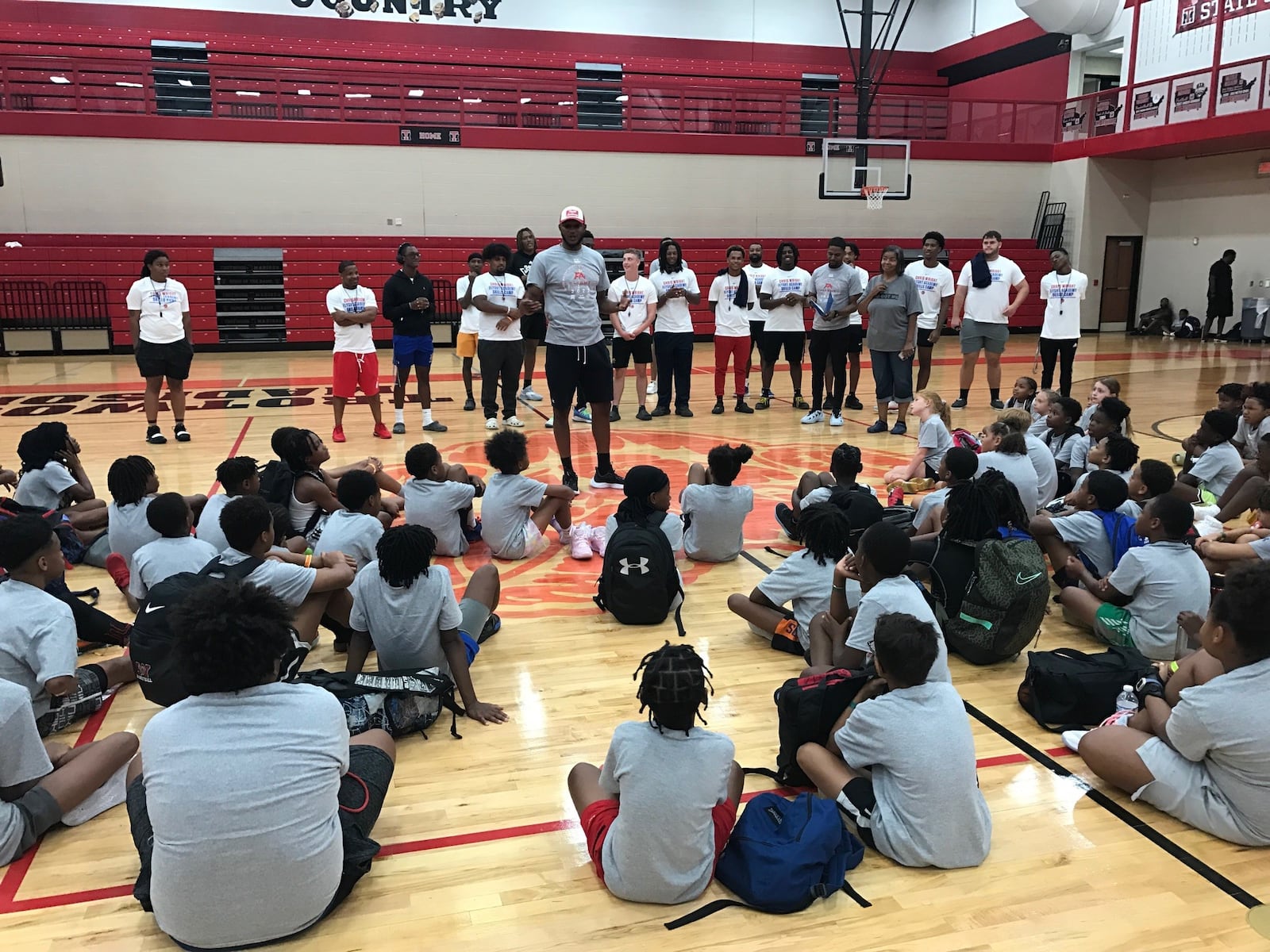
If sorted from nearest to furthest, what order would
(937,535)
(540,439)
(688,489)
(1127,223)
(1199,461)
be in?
1. (937,535)
2. (688,489)
3. (1199,461)
4. (540,439)
5. (1127,223)

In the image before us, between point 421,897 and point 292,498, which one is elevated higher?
point 292,498

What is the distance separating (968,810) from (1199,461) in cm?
419

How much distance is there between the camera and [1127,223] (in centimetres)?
1997

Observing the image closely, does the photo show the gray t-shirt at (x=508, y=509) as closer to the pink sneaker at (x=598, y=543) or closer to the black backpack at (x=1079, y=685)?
the pink sneaker at (x=598, y=543)

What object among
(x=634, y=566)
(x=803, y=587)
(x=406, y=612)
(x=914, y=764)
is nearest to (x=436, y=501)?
(x=634, y=566)

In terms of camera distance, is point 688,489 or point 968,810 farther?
point 688,489

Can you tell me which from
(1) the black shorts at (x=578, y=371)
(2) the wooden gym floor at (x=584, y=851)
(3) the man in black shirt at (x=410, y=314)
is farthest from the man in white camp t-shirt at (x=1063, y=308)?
(3) the man in black shirt at (x=410, y=314)

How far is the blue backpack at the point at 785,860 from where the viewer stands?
2.56 m

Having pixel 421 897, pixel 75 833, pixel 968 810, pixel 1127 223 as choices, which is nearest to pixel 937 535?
pixel 968 810

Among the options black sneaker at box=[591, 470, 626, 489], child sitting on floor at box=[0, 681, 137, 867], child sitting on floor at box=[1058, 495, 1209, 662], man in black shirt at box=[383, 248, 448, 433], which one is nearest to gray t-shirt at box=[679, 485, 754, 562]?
black sneaker at box=[591, 470, 626, 489]

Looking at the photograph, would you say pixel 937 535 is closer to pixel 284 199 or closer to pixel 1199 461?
pixel 1199 461

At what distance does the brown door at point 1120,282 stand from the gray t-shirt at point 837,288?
531 inches

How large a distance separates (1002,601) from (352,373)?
20.0 feet

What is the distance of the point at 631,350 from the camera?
9.77 metres
